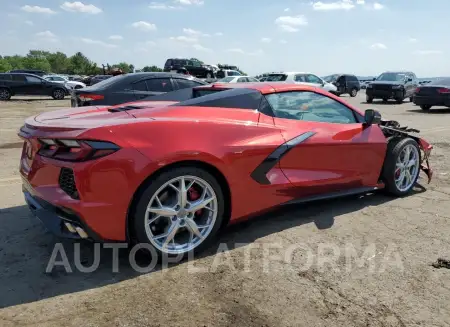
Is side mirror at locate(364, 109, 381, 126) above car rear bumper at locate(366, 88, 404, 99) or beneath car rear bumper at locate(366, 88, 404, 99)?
beneath

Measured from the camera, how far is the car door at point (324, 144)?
11.9 feet

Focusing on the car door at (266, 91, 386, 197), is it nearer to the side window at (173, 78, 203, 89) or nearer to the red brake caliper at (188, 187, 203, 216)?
the red brake caliper at (188, 187, 203, 216)

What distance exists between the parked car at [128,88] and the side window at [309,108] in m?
4.89

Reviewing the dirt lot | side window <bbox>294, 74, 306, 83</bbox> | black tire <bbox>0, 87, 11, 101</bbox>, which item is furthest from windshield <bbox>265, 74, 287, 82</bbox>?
the dirt lot

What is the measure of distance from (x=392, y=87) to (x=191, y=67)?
16425 millimetres

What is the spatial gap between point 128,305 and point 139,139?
1.09 m

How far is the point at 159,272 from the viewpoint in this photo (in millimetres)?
2936

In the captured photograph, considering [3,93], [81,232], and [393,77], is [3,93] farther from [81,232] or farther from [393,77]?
[81,232]

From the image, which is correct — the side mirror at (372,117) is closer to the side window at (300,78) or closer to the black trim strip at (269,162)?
the black trim strip at (269,162)

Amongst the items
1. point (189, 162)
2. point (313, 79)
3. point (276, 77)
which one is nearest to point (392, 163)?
point (189, 162)

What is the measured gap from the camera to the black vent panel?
2.70m

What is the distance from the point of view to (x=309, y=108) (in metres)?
4.00

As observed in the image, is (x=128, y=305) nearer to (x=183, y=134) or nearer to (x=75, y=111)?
(x=183, y=134)

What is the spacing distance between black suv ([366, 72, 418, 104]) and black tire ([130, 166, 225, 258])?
19.1 meters
